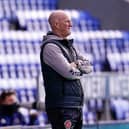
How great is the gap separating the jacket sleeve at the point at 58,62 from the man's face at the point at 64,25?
4.5 inches

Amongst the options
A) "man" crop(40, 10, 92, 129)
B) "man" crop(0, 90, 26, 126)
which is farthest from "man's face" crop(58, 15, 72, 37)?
"man" crop(0, 90, 26, 126)

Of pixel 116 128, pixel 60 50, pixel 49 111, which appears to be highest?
pixel 60 50

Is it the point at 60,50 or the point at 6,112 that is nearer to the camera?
the point at 60,50

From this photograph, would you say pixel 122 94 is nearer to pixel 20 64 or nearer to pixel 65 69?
pixel 20 64

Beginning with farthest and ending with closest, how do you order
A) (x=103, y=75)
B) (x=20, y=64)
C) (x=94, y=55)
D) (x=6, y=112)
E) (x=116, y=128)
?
(x=94, y=55) → (x=20, y=64) → (x=103, y=75) → (x=6, y=112) → (x=116, y=128)

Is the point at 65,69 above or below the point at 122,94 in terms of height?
above

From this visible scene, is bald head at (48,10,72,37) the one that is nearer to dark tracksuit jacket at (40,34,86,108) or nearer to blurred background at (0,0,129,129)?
dark tracksuit jacket at (40,34,86,108)

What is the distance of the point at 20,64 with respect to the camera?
35.8ft

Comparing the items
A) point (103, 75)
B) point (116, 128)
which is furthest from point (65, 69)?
point (103, 75)

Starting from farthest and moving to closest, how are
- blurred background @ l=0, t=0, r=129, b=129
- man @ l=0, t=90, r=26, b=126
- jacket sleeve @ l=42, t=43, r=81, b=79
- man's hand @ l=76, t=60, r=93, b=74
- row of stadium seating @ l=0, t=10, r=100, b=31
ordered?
row of stadium seating @ l=0, t=10, r=100, b=31
blurred background @ l=0, t=0, r=129, b=129
man @ l=0, t=90, r=26, b=126
man's hand @ l=76, t=60, r=93, b=74
jacket sleeve @ l=42, t=43, r=81, b=79

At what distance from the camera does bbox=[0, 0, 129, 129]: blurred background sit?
10.4 meters

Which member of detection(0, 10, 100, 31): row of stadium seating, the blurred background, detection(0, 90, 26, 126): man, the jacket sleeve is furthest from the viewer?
detection(0, 10, 100, 31): row of stadium seating

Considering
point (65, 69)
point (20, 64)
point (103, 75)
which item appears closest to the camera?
point (65, 69)

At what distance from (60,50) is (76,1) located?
8.48 m
